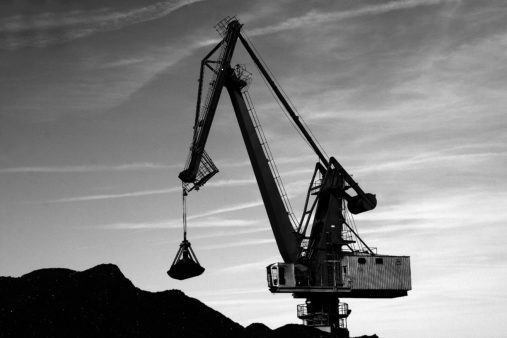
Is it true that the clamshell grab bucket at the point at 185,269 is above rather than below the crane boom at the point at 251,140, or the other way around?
below

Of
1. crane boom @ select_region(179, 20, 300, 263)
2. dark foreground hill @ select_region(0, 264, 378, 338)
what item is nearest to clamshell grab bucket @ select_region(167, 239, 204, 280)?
dark foreground hill @ select_region(0, 264, 378, 338)

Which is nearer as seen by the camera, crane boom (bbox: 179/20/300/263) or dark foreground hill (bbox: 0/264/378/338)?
dark foreground hill (bbox: 0/264/378/338)

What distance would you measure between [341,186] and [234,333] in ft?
49.7

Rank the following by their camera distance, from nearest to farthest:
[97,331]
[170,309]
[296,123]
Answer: [97,331] → [170,309] → [296,123]

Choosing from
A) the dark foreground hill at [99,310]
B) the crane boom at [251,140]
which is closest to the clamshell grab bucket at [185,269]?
the dark foreground hill at [99,310]

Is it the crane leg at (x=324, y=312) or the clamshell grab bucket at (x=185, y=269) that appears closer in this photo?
the clamshell grab bucket at (x=185, y=269)

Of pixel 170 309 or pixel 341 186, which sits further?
pixel 341 186

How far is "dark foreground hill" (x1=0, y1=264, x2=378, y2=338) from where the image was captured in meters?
26.7

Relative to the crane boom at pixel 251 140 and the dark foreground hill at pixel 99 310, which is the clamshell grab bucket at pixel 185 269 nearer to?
the dark foreground hill at pixel 99 310

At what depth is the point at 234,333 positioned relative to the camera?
31.2m

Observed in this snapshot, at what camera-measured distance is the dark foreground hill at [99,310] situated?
87.7 feet

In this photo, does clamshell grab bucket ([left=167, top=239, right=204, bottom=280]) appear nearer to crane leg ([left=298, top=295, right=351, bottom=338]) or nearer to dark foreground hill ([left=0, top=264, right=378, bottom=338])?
dark foreground hill ([left=0, top=264, right=378, bottom=338])

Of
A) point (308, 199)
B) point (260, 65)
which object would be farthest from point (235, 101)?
point (308, 199)

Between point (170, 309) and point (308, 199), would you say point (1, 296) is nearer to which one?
point (170, 309)
